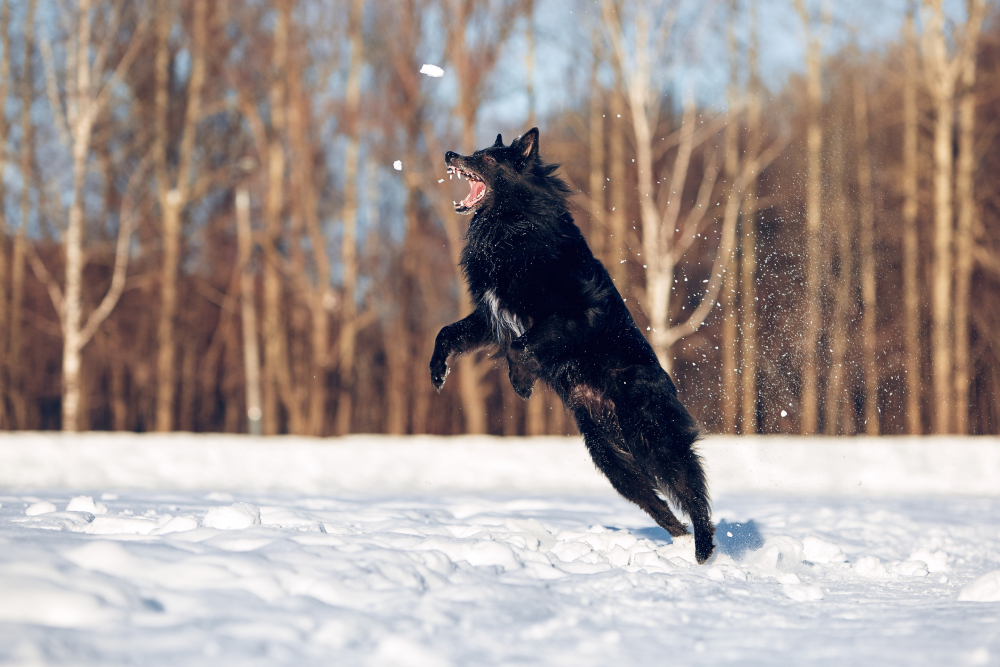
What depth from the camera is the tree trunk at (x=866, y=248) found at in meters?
20.9

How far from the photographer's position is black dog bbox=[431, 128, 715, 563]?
4.17m

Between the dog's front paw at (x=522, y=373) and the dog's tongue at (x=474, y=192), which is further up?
the dog's tongue at (x=474, y=192)

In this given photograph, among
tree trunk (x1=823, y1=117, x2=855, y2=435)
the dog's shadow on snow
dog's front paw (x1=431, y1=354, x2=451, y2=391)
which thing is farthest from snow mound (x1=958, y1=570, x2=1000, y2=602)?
tree trunk (x1=823, y1=117, x2=855, y2=435)

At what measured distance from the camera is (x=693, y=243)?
18094 millimetres

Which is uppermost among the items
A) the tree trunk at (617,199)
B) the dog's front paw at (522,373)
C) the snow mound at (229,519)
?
the tree trunk at (617,199)

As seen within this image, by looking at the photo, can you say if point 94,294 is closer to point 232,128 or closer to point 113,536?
point 232,128

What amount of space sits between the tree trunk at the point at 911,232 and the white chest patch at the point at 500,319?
16.5m

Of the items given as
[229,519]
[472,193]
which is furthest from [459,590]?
[472,193]

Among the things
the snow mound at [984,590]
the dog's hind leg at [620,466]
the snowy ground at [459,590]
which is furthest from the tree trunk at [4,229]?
the snow mound at [984,590]

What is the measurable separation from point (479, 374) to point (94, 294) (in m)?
12.3

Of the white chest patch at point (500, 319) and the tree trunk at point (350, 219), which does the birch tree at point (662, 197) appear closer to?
the tree trunk at point (350, 219)

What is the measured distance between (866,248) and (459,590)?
842 inches

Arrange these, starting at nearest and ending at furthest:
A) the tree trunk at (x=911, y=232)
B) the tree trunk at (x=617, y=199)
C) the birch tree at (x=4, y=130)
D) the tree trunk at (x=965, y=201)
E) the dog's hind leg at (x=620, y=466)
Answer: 1. the dog's hind leg at (x=620, y=466)
2. the tree trunk at (x=965, y=201)
3. the tree trunk at (x=617, y=199)
4. the tree trunk at (x=911, y=232)
5. the birch tree at (x=4, y=130)

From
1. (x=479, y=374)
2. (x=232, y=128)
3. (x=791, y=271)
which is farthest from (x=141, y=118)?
(x=791, y=271)
